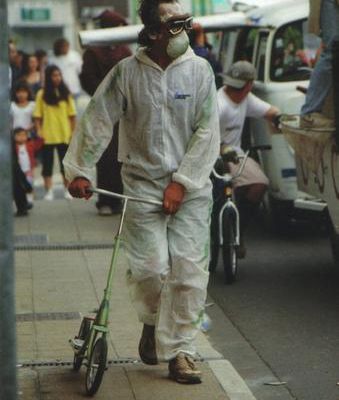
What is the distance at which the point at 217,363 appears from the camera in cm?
848

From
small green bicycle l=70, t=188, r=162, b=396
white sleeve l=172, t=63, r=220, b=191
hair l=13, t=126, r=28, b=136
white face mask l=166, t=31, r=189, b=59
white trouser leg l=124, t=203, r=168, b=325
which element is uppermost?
white face mask l=166, t=31, r=189, b=59

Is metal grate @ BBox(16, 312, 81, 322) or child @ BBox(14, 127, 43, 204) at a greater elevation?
metal grate @ BBox(16, 312, 81, 322)

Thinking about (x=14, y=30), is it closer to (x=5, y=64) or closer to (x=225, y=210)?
(x=225, y=210)

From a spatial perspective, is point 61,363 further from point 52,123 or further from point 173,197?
point 52,123

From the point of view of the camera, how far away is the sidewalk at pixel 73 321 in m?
7.82

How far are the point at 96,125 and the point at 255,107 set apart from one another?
182 inches

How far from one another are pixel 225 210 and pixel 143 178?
12.0 feet

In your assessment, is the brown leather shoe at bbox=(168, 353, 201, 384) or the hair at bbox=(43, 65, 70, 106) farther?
the hair at bbox=(43, 65, 70, 106)

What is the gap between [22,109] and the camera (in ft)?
61.1

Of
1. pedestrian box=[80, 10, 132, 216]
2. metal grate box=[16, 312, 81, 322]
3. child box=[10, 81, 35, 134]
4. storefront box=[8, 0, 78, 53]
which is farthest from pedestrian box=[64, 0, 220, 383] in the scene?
storefront box=[8, 0, 78, 53]

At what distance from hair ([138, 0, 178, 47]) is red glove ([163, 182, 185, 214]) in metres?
0.75

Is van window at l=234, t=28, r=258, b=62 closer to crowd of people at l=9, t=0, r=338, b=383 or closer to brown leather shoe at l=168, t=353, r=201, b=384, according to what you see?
crowd of people at l=9, t=0, r=338, b=383

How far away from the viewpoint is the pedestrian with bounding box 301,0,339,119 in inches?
396

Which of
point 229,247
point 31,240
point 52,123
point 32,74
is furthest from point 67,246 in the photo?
point 32,74
